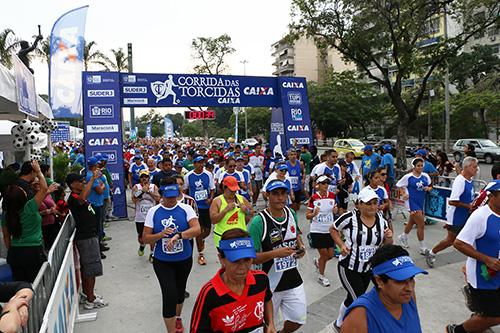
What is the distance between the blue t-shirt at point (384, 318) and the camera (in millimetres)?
2170

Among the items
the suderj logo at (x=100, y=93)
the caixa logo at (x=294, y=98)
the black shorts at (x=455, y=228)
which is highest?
the caixa logo at (x=294, y=98)

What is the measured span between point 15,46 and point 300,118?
46.3ft

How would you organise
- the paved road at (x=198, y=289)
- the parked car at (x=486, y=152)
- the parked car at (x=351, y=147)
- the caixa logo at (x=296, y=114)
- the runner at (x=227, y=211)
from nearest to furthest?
the paved road at (x=198, y=289)
the runner at (x=227, y=211)
the caixa logo at (x=296, y=114)
the parked car at (x=486, y=152)
the parked car at (x=351, y=147)

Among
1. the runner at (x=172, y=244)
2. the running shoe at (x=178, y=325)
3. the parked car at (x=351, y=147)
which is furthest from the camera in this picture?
the parked car at (x=351, y=147)

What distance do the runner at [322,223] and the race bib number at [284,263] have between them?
2.12 metres

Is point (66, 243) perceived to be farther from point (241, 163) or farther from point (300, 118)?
point (300, 118)

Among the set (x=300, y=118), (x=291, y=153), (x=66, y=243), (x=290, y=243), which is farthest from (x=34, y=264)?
(x=300, y=118)

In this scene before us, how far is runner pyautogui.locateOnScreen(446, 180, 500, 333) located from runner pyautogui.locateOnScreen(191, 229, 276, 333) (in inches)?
95.2

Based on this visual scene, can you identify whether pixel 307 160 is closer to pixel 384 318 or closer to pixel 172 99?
pixel 172 99

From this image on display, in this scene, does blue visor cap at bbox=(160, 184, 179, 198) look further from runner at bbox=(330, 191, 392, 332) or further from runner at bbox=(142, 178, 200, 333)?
runner at bbox=(330, 191, 392, 332)

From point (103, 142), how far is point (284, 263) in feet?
30.8

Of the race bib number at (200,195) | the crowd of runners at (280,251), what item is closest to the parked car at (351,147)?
the crowd of runners at (280,251)

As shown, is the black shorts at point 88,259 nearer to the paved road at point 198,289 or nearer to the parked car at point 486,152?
the paved road at point 198,289

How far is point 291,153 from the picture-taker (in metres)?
10.4
